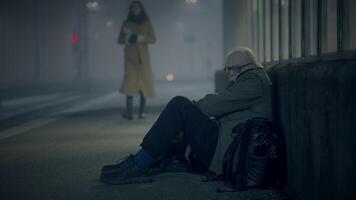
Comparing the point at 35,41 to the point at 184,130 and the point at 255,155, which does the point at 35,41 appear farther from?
the point at 255,155

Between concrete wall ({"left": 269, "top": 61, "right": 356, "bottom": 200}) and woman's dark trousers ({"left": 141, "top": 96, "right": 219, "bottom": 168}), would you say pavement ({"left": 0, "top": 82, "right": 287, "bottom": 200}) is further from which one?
concrete wall ({"left": 269, "top": 61, "right": 356, "bottom": 200})

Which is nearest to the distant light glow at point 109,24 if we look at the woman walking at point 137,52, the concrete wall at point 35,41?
the concrete wall at point 35,41

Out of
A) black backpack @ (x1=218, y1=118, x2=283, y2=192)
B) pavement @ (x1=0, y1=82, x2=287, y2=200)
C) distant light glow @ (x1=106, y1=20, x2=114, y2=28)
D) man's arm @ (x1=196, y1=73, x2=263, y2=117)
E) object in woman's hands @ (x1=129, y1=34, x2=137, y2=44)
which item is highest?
distant light glow @ (x1=106, y1=20, x2=114, y2=28)

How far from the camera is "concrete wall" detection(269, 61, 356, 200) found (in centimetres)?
289

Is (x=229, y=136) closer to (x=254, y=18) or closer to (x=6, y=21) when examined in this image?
(x=254, y=18)

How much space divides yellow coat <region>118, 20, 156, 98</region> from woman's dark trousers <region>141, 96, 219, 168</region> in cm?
572

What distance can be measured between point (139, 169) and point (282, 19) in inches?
101

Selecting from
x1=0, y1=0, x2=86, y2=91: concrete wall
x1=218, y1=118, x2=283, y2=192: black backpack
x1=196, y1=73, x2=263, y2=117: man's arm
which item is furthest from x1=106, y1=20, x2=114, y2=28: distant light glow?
x1=218, y1=118, x2=283, y2=192: black backpack

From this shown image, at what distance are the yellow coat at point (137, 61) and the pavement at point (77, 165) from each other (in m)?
0.67

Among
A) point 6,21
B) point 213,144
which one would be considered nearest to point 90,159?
point 213,144

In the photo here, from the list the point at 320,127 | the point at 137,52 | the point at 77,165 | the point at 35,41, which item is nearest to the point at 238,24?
the point at 137,52

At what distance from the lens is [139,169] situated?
15.8 feet

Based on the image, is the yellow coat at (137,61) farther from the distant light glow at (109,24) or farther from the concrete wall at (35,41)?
the distant light glow at (109,24)

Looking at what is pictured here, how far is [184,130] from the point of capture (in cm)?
485
